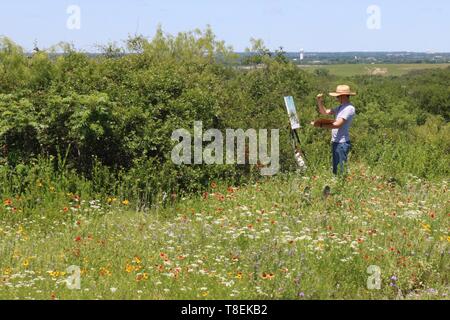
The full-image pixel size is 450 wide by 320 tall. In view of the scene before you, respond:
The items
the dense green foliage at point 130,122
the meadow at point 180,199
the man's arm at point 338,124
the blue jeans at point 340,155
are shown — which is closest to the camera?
the meadow at point 180,199

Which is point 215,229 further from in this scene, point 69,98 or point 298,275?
point 69,98

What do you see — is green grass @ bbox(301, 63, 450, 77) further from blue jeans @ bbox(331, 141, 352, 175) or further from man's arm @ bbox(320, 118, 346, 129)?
man's arm @ bbox(320, 118, 346, 129)

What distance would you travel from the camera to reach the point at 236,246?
6.25 metres

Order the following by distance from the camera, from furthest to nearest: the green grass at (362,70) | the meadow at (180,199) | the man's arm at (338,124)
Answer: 1. the green grass at (362,70)
2. the man's arm at (338,124)
3. the meadow at (180,199)

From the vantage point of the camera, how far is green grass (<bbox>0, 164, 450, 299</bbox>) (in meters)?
5.26

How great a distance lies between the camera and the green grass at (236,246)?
5.26m

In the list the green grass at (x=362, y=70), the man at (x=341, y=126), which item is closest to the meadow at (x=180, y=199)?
the man at (x=341, y=126)

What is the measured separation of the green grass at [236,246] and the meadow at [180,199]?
21 mm

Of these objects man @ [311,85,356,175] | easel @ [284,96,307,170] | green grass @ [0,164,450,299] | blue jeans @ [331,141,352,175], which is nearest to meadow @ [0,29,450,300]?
green grass @ [0,164,450,299]

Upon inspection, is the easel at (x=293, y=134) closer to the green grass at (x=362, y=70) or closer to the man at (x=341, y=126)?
the man at (x=341, y=126)

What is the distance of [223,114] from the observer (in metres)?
10.3

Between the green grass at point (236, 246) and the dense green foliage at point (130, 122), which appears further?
the dense green foliage at point (130, 122)

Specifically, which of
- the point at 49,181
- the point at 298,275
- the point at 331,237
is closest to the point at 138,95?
the point at 49,181

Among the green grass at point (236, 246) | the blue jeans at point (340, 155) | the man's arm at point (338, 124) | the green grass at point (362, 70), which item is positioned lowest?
the green grass at point (236, 246)
